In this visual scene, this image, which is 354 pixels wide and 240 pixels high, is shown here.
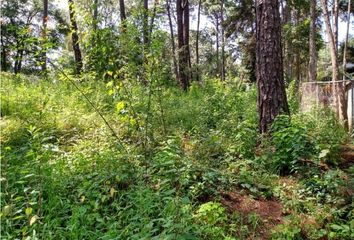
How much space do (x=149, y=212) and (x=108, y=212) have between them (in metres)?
0.37

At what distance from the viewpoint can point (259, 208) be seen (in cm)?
280

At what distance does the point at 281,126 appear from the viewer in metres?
3.77

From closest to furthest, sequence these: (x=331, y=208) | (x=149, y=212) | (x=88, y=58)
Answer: (x=149, y=212) < (x=331, y=208) < (x=88, y=58)

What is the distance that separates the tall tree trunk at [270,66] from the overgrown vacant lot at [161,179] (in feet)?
0.87

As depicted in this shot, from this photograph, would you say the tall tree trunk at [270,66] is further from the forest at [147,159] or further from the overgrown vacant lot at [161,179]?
the overgrown vacant lot at [161,179]

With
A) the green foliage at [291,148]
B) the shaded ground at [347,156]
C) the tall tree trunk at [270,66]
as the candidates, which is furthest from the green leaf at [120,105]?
the shaded ground at [347,156]

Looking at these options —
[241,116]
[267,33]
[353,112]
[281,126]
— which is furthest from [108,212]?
[353,112]

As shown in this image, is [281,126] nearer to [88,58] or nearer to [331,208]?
[331,208]

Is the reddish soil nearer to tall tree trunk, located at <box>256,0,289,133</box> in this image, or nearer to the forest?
the forest

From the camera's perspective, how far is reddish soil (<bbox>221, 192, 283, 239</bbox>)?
2600 mm

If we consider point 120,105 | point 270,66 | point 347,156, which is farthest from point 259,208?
point 270,66

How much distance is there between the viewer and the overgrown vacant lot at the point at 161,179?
222cm

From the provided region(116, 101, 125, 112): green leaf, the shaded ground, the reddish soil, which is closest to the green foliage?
the shaded ground

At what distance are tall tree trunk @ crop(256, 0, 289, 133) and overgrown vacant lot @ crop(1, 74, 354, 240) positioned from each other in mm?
264
